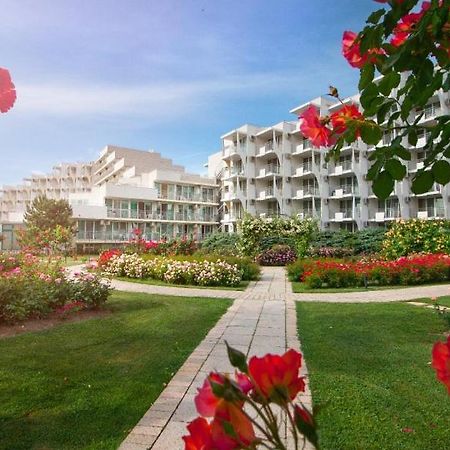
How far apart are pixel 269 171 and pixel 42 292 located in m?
39.8

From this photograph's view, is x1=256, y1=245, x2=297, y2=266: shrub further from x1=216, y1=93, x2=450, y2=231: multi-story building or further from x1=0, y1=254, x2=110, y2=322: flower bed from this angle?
x1=216, y1=93, x2=450, y2=231: multi-story building

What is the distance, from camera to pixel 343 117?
1.60 m

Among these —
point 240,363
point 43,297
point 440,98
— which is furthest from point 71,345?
point 440,98

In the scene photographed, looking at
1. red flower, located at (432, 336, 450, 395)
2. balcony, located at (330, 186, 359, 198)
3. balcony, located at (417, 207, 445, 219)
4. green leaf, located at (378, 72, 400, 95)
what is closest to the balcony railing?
balcony, located at (330, 186, 359, 198)

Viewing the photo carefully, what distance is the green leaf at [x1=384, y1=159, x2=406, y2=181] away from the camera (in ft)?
4.86

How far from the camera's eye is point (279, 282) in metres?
14.1

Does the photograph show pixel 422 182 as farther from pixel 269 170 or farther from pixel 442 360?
pixel 269 170

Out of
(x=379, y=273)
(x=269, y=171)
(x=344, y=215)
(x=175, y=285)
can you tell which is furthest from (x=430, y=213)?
(x=175, y=285)

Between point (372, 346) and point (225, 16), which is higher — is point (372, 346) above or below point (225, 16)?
below

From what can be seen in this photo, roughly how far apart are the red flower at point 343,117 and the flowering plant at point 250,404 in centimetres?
116

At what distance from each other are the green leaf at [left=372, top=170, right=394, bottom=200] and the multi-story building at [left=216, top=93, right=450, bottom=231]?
115ft

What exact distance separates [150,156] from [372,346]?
198 ft

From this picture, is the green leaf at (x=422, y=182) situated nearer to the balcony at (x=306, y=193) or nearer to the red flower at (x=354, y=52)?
the red flower at (x=354, y=52)

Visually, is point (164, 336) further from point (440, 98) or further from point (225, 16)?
point (440, 98)
